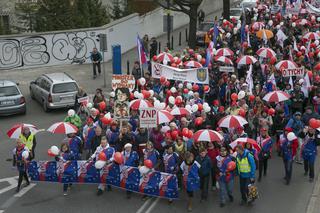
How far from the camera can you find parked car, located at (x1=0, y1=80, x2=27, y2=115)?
67.8ft

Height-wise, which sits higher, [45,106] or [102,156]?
[102,156]

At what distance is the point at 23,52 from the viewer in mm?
29516

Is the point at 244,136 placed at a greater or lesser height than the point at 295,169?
greater

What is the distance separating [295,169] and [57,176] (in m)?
6.38

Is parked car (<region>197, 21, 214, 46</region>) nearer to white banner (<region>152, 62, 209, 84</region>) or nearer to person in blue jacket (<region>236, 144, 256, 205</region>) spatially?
white banner (<region>152, 62, 209, 84</region>)

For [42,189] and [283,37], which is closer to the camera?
[42,189]

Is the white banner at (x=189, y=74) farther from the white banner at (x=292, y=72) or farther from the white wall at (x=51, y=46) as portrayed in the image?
the white wall at (x=51, y=46)

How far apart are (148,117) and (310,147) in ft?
13.5

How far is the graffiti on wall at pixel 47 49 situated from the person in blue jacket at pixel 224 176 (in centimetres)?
1906

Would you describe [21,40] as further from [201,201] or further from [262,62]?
[201,201]

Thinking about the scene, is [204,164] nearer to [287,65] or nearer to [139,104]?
[139,104]

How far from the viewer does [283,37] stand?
2525 centimetres

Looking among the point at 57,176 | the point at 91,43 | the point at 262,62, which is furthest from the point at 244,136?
the point at 91,43

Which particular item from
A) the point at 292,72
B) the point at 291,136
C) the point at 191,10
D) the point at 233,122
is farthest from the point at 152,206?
the point at 191,10
